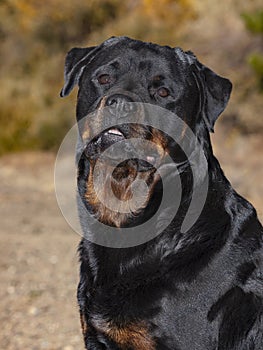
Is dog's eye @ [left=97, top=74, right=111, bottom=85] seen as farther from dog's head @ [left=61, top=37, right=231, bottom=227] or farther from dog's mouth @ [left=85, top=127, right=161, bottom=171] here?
dog's mouth @ [left=85, top=127, right=161, bottom=171]

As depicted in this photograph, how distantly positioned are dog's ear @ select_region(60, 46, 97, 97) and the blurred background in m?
2.51

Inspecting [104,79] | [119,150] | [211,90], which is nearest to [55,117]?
[104,79]

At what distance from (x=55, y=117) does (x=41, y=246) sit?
9501 millimetres

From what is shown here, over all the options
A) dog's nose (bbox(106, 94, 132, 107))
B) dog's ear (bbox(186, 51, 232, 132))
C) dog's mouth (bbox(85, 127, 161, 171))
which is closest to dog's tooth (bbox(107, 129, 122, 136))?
dog's mouth (bbox(85, 127, 161, 171))

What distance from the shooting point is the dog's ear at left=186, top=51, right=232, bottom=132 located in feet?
15.6

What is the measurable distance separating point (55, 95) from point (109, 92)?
16.5 m

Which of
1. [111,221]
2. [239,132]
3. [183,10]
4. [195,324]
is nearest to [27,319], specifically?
[111,221]

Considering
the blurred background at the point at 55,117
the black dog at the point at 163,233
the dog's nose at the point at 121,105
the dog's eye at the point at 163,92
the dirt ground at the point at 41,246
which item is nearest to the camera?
the black dog at the point at 163,233

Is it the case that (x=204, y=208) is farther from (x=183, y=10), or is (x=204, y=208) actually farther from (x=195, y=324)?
(x=183, y=10)

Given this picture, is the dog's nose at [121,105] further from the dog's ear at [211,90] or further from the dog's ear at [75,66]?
the dog's ear at [75,66]

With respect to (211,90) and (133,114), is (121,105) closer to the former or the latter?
(133,114)

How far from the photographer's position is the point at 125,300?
166 inches

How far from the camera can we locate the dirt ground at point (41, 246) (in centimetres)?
701

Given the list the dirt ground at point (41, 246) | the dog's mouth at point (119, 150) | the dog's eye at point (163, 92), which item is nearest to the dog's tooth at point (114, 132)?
the dog's mouth at point (119, 150)
